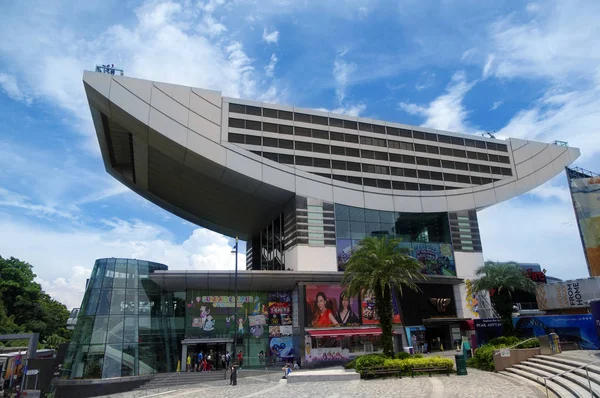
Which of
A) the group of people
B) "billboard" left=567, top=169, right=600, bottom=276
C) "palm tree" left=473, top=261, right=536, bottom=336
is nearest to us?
"palm tree" left=473, top=261, right=536, bottom=336

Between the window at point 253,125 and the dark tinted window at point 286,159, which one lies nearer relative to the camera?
the window at point 253,125

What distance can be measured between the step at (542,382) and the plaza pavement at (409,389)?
0.49 meters

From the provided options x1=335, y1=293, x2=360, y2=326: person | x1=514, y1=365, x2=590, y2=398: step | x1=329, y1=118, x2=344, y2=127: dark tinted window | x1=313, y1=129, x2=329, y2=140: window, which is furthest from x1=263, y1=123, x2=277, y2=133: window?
x1=514, y1=365, x2=590, y2=398: step

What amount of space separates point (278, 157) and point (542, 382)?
31516mm

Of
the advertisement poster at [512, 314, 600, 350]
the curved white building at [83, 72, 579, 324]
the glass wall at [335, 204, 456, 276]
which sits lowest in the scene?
the advertisement poster at [512, 314, 600, 350]

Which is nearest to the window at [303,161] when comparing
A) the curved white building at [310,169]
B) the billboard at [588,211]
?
the curved white building at [310,169]

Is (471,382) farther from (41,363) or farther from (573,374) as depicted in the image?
(41,363)

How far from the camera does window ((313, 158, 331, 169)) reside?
4631 centimetres

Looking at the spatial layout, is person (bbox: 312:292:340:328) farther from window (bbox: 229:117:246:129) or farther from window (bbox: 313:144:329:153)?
window (bbox: 229:117:246:129)

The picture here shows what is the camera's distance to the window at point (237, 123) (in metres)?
44.3

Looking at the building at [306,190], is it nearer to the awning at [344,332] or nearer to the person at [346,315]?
the awning at [344,332]

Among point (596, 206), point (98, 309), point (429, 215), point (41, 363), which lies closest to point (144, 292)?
point (98, 309)

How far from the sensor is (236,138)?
44.0 metres

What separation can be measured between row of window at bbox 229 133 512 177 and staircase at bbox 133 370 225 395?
21317 millimetres
